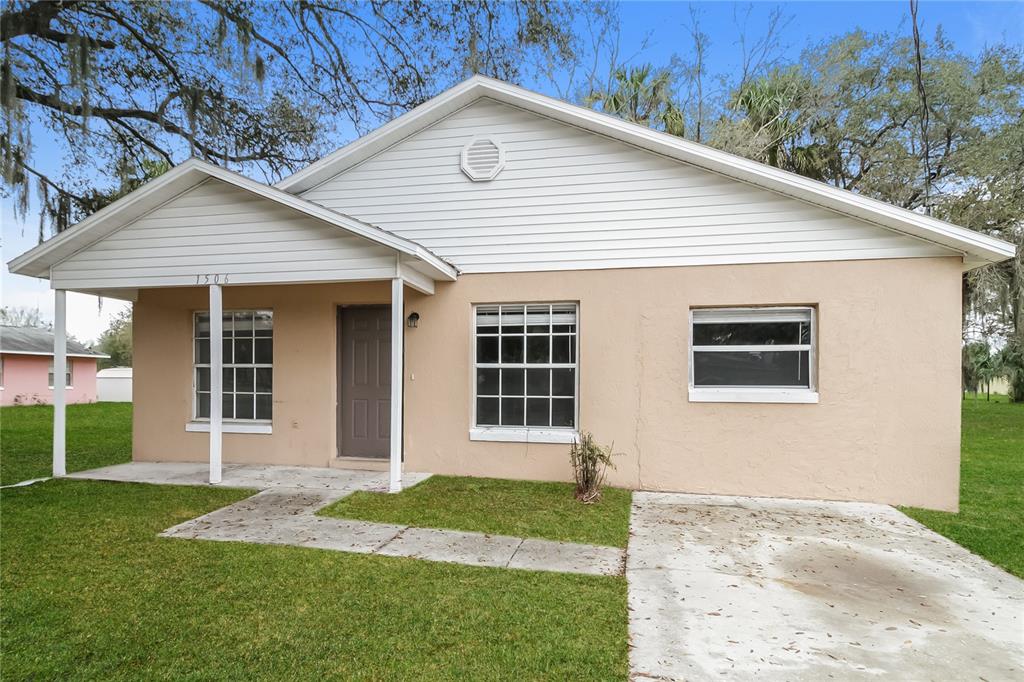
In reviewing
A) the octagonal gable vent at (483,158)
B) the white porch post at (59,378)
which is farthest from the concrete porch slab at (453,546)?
the white porch post at (59,378)

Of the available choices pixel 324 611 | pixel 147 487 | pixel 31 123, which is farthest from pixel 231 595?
pixel 31 123

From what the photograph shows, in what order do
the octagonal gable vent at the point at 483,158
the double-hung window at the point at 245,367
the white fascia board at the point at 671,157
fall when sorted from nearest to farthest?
the white fascia board at the point at 671,157
the octagonal gable vent at the point at 483,158
the double-hung window at the point at 245,367

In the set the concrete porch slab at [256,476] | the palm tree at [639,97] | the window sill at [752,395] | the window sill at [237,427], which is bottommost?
the concrete porch slab at [256,476]

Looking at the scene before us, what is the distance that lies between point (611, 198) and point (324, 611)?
5.61 m

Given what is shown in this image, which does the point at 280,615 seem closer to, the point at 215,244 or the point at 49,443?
the point at 215,244

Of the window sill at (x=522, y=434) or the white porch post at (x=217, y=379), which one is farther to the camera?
the window sill at (x=522, y=434)

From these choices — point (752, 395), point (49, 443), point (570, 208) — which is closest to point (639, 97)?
point (570, 208)

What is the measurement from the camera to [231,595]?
11.6ft

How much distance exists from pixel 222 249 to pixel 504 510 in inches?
184

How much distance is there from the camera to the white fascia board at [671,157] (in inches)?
223

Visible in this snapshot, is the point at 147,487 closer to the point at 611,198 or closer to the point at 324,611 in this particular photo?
the point at 324,611

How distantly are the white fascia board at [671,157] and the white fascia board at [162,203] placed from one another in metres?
1.51

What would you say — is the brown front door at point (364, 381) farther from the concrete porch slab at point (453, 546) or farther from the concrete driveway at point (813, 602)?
the concrete driveway at point (813, 602)

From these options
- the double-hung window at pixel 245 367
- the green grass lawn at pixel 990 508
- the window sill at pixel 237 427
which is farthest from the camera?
the double-hung window at pixel 245 367
